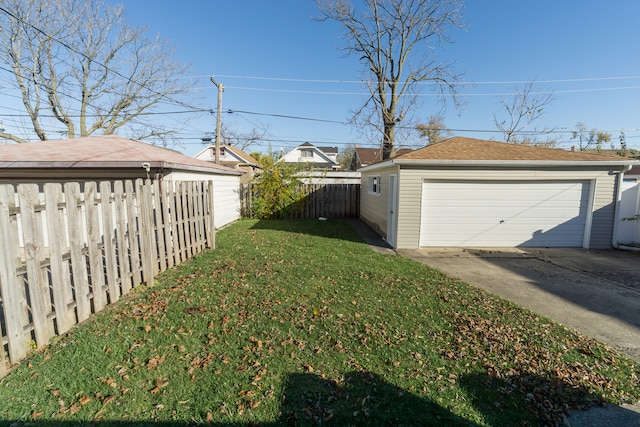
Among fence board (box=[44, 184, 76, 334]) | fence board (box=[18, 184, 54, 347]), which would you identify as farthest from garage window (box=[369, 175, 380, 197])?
fence board (box=[18, 184, 54, 347])

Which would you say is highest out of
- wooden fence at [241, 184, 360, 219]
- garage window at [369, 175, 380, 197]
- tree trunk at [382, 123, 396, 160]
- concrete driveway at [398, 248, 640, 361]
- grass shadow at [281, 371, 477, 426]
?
tree trunk at [382, 123, 396, 160]

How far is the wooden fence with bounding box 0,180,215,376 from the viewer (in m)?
2.66

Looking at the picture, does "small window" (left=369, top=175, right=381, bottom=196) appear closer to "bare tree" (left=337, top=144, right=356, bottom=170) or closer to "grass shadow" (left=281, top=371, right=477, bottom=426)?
"grass shadow" (left=281, top=371, right=477, bottom=426)

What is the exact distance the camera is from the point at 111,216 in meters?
4.07

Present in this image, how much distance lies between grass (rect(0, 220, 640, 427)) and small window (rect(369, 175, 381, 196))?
6270mm

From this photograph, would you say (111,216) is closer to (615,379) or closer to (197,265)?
(197,265)

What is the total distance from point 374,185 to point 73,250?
9546 mm

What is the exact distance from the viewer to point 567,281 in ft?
18.1

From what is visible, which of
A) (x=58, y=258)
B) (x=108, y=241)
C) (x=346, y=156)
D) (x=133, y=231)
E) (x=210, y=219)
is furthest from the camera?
(x=346, y=156)

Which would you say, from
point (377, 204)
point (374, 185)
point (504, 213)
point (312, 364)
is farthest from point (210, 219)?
point (504, 213)

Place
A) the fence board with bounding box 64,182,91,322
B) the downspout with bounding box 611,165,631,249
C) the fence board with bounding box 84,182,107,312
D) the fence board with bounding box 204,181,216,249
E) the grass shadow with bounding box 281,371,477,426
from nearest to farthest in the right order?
the grass shadow with bounding box 281,371,477,426, the fence board with bounding box 64,182,91,322, the fence board with bounding box 84,182,107,312, the fence board with bounding box 204,181,216,249, the downspout with bounding box 611,165,631,249

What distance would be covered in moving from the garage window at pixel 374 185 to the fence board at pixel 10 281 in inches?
363

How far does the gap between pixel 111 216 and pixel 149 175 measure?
371 centimetres

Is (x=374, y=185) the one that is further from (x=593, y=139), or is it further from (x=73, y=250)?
(x=593, y=139)
